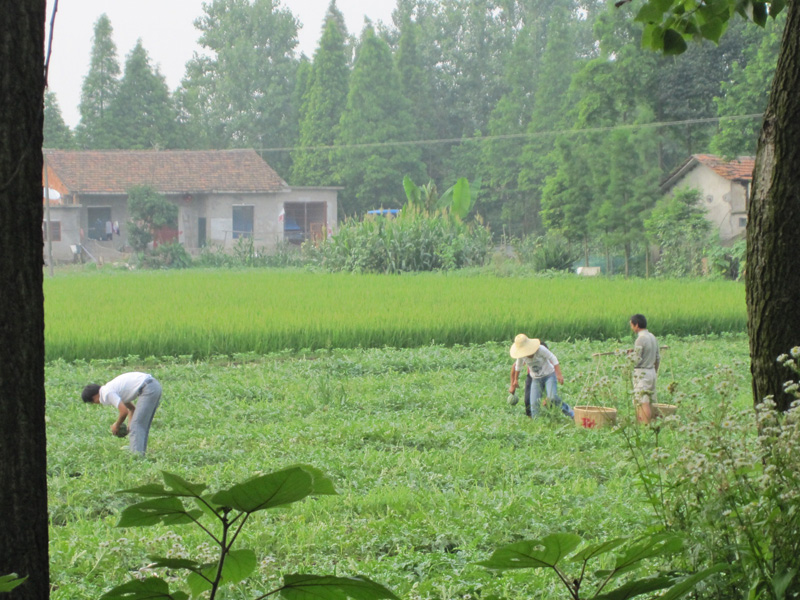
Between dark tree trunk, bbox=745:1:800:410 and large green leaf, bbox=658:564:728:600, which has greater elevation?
dark tree trunk, bbox=745:1:800:410

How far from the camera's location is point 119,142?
47.3 meters

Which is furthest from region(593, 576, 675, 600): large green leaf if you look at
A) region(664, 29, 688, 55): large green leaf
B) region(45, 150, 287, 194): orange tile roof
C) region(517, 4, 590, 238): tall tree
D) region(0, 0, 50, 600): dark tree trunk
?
region(517, 4, 590, 238): tall tree

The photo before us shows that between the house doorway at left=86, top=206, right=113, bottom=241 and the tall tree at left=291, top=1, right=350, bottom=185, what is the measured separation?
1263 centimetres

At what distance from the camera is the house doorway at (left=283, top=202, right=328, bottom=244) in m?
40.9

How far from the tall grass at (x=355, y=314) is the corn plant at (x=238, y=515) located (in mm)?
12725

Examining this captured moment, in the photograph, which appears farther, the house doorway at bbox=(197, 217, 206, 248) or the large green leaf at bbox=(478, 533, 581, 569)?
the house doorway at bbox=(197, 217, 206, 248)

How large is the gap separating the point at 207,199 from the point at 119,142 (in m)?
11.5

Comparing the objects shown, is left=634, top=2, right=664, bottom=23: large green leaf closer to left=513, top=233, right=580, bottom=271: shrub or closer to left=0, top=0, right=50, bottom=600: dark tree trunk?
left=0, top=0, right=50, bottom=600: dark tree trunk

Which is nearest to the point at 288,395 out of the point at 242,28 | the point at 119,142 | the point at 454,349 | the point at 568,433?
the point at 568,433

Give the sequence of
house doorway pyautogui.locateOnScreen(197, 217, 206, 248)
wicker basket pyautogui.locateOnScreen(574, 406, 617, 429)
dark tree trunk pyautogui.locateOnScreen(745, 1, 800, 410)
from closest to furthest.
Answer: dark tree trunk pyautogui.locateOnScreen(745, 1, 800, 410) < wicker basket pyautogui.locateOnScreen(574, 406, 617, 429) < house doorway pyautogui.locateOnScreen(197, 217, 206, 248)

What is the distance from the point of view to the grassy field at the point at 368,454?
4793mm

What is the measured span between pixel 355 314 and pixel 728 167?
1863 cm

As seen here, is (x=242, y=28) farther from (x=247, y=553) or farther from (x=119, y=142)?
(x=247, y=553)

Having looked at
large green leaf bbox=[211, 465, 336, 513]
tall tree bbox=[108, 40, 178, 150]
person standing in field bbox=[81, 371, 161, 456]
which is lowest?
person standing in field bbox=[81, 371, 161, 456]
